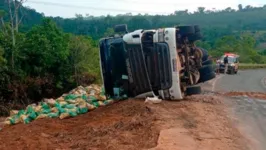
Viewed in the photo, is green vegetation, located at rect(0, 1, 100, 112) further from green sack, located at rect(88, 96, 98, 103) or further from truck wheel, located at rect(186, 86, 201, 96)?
truck wheel, located at rect(186, 86, 201, 96)

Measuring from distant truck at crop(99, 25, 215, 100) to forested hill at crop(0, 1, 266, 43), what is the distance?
173 feet

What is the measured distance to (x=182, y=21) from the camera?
382ft

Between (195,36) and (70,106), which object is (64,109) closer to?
(70,106)

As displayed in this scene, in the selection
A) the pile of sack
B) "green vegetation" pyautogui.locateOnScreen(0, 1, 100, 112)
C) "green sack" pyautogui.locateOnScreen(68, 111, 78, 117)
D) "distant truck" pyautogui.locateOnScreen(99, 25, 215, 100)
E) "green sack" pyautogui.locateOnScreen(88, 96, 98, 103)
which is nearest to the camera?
"green sack" pyautogui.locateOnScreen(68, 111, 78, 117)

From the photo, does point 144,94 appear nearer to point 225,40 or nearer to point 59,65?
point 59,65

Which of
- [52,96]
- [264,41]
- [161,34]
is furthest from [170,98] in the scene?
[264,41]

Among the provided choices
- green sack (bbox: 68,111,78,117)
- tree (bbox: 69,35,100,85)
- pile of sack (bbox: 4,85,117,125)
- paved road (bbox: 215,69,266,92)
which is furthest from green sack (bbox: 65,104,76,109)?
tree (bbox: 69,35,100,85)

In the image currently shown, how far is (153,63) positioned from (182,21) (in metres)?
109

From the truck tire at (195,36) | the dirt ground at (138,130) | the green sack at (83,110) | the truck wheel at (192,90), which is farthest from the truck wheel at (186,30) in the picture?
the green sack at (83,110)

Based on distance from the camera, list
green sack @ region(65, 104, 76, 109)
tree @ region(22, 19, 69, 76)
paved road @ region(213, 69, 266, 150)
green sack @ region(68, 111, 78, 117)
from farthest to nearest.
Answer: tree @ region(22, 19, 69, 76) < green sack @ region(65, 104, 76, 109) < green sack @ region(68, 111, 78, 117) < paved road @ region(213, 69, 266, 150)

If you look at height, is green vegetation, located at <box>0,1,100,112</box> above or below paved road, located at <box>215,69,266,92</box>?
above

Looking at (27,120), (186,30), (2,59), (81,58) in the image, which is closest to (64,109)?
(27,120)

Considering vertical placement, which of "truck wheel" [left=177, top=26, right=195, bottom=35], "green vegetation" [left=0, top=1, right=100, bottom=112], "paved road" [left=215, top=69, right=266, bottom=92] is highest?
"truck wheel" [left=177, top=26, right=195, bottom=35]

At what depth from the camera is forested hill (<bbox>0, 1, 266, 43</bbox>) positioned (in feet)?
249
